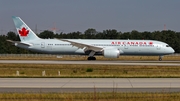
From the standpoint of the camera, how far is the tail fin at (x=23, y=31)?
5475 centimetres

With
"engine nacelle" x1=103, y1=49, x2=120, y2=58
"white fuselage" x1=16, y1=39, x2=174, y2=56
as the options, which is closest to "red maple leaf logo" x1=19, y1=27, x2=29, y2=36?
"white fuselage" x1=16, y1=39, x2=174, y2=56

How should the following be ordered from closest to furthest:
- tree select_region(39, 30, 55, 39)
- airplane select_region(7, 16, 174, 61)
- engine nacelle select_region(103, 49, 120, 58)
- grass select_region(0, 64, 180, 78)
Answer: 1. grass select_region(0, 64, 180, 78)
2. engine nacelle select_region(103, 49, 120, 58)
3. airplane select_region(7, 16, 174, 61)
4. tree select_region(39, 30, 55, 39)

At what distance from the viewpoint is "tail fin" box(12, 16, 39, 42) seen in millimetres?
54750

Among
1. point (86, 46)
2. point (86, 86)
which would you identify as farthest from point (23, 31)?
point (86, 86)

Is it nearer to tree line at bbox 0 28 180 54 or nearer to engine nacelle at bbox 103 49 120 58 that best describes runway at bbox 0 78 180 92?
engine nacelle at bbox 103 49 120 58

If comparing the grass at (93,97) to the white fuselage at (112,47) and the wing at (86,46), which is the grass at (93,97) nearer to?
the wing at (86,46)

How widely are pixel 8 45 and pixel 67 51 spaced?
5677 cm

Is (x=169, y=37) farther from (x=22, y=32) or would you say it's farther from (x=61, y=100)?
(x=61, y=100)

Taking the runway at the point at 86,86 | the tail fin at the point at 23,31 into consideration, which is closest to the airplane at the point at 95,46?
the tail fin at the point at 23,31

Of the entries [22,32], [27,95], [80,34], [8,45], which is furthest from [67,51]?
[80,34]

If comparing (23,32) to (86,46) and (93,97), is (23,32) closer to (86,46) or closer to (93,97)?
(86,46)

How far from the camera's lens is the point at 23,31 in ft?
180

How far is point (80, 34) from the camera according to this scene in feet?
430

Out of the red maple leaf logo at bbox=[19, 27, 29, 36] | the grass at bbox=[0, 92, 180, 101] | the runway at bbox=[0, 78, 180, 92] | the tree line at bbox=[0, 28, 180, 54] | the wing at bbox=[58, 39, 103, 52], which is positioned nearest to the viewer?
the grass at bbox=[0, 92, 180, 101]
